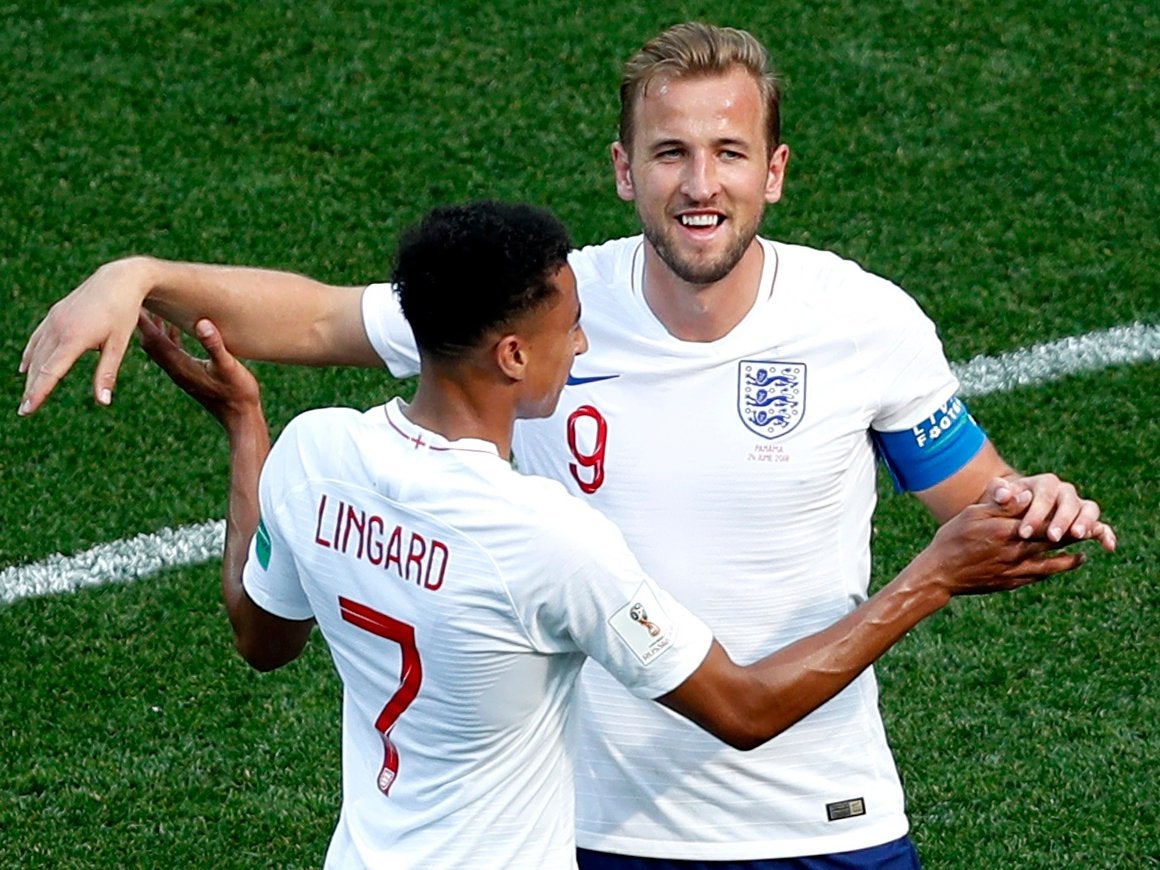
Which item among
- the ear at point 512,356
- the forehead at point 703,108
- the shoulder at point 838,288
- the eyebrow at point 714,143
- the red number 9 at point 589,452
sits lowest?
the red number 9 at point 589,452

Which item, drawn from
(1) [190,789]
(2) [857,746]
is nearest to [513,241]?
(2) [857,746]

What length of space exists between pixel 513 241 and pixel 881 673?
10.4ft

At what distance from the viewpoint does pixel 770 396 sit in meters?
3.60

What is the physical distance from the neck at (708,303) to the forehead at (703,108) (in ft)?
0.74

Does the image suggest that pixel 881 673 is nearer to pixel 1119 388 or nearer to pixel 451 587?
pixel 1119 388

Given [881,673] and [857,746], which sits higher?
[857,746]

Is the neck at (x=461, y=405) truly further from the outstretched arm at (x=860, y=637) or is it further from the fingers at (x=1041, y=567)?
the fingers at (x=1041, y=567)

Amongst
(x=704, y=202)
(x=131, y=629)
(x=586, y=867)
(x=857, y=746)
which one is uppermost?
(x=704, y=202)

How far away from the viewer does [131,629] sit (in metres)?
6.12

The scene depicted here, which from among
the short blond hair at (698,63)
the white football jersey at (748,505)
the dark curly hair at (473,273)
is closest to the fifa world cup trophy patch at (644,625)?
the dark curly hair at (473,273)

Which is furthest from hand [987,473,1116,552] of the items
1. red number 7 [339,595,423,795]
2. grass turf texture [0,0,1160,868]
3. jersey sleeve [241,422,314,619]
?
grass turf texture [0,0,1160,868]

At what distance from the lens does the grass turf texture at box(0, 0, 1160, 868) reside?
551cm

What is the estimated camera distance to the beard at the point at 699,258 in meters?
3.62

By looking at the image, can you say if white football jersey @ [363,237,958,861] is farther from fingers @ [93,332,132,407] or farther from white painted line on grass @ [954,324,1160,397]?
white painted line on grass @ [954,324,1160,397]
